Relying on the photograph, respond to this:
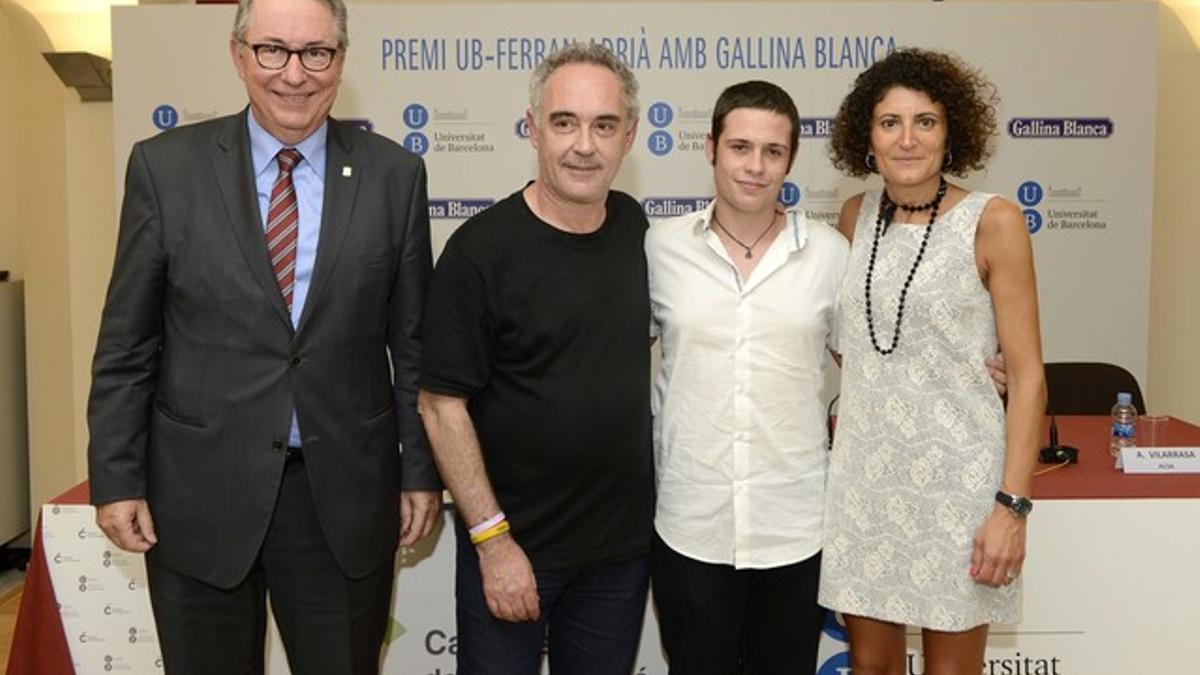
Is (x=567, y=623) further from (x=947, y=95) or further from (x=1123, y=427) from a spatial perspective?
(x=1123, y=427)

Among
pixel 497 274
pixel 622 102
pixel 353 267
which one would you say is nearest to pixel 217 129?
pixel 353 267

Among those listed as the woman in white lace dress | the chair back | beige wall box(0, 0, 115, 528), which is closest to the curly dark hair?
the woman in white lace dress

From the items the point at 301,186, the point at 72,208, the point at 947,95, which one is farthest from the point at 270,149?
the point at 72,208

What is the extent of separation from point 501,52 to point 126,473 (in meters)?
3.27

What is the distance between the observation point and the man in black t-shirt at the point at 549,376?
2012 mm

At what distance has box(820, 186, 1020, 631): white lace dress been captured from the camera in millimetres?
2035

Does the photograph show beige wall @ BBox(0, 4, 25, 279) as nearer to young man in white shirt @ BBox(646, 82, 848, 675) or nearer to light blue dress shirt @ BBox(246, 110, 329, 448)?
light blue dress shirt @ BBox(246, 110, 329, 448)

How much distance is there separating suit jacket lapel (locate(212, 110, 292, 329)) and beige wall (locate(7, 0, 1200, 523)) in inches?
143

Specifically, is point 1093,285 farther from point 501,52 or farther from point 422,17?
point 422,17

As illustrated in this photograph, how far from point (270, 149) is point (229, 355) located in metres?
0.37

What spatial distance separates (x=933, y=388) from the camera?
6.73 feet

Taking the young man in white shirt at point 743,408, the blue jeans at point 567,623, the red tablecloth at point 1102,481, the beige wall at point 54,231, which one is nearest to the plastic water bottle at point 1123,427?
the red tablecloth at point 1102,481

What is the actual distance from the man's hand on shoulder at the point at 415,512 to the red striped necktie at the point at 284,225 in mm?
440

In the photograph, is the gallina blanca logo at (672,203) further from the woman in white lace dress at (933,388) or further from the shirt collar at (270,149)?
the shirt collar at (270,149)
